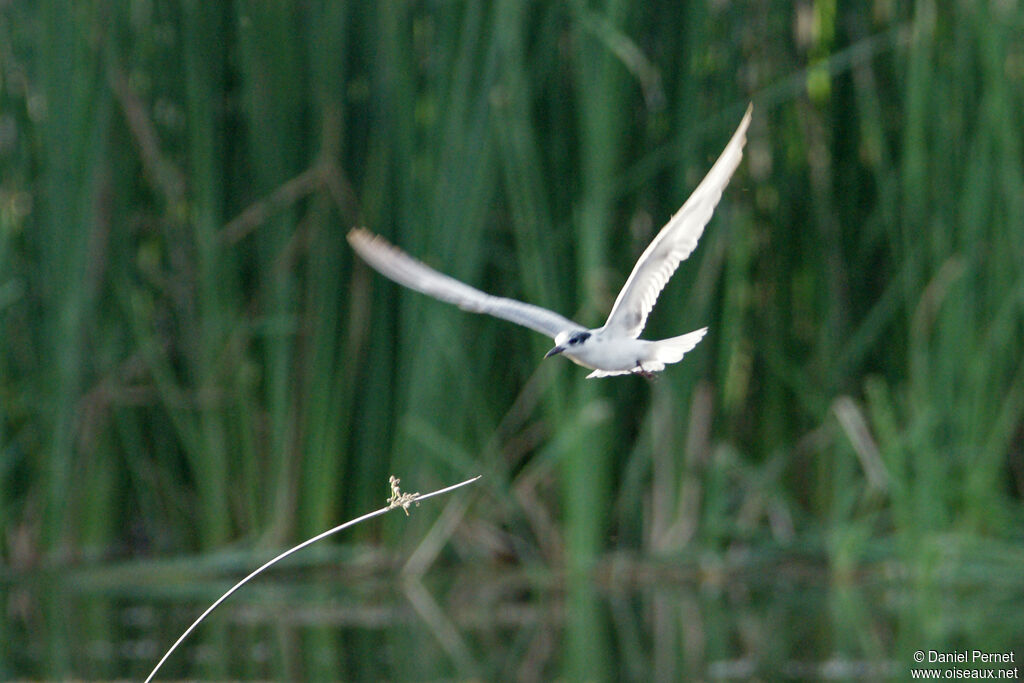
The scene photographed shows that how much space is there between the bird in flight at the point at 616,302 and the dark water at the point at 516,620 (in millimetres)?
1000

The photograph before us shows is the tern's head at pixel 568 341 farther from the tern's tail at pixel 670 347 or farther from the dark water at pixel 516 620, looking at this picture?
the dark water at pixel 516 620

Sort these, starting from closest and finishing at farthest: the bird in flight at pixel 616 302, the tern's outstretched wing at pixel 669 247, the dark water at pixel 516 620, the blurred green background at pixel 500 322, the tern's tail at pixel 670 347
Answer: the tern's outstretched wing at pixel 669 247, the bird in flight at pixel 616 302, the tern's tail at pixel 670 347, the dark water at pixel 516 620, the blurred green background at pixel 500 322

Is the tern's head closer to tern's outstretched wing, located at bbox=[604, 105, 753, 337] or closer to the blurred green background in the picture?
tern's outstretched wing, located at bbox=[604, 105, 753, 337]

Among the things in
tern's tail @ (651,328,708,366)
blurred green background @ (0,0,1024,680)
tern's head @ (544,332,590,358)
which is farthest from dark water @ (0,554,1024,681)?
tern's head @ (544,332,590,358)

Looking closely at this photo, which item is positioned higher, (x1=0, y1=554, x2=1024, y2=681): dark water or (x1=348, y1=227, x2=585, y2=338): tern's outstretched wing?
(x1=348, y1=227, x2=585, y2=338): tern's outstretched wing

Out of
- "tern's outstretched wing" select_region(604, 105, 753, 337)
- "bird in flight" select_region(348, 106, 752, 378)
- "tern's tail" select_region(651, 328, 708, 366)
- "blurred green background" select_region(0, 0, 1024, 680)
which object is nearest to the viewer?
"tern's outstretched wing" select_region(604, 105, 753, 337)

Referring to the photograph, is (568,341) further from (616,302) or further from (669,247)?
(669,247)

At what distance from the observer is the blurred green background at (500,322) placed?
13.5 feet

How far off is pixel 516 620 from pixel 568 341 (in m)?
1.60

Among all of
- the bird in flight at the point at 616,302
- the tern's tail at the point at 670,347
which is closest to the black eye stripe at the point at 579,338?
the bird in flight at the point at 616,302

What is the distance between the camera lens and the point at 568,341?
2.56 m

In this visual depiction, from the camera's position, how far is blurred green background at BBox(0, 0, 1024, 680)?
4.12m

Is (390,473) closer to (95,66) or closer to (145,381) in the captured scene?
(145,381)

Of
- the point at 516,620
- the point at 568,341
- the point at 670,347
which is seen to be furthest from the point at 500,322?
the point at 568,341
